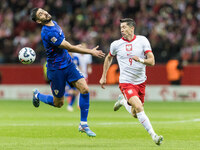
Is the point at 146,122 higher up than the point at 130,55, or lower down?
lower down

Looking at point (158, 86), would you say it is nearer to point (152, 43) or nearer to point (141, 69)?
point (152, 43)

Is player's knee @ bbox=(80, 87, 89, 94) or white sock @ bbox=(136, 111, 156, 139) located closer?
white sock @ bbox=(136, 111, 156, 139)

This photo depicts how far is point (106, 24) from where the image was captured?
26.8 m

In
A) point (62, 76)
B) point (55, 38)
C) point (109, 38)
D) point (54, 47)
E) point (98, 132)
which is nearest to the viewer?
point (55, 38)

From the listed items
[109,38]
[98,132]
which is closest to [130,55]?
[98,132]

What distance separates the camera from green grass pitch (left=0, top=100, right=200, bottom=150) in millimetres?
9547

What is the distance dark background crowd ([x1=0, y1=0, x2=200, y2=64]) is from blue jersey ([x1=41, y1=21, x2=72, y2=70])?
1312cm

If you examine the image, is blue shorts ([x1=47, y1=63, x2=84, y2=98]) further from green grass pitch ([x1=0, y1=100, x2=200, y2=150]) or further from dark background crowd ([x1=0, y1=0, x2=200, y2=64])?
dark background crowd ([x1=0, y1=0, x2=200, y2=64])

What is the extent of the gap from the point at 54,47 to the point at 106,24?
1609 centimetres

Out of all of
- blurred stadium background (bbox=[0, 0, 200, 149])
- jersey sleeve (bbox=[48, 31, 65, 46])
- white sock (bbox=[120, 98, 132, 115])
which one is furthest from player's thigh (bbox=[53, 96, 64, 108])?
blurred stadium background (bbox=[0, 0, 200, 149])

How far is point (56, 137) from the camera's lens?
1090cm

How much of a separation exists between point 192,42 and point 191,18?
1.61 meters

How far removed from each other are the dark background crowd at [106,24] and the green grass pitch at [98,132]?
7.84 m

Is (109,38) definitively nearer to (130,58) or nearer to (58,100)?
(58,100)
